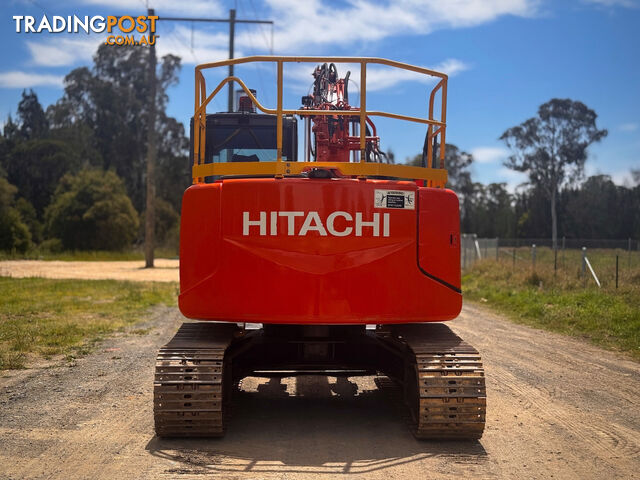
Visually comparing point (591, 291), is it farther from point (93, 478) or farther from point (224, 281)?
point (93, 478)

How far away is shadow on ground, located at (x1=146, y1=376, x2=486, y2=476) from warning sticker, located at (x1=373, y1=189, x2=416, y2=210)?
6.20 feet

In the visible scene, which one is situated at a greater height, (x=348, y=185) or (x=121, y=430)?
(x=348, y=185)

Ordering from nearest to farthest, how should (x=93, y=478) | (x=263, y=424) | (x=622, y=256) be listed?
(x=93, y=478)
(x=263, y=424)
(x=622, y=256)

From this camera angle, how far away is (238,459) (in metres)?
5.10

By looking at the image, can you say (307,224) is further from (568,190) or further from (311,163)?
(568,190)

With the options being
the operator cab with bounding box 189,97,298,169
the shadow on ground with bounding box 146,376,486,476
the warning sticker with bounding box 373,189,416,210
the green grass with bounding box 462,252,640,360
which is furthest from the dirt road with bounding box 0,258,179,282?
the warning sticker with bounding box 373,189,416,210

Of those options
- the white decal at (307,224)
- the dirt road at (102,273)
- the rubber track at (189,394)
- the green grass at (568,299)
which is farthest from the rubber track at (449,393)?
the dirt road at (102,273)

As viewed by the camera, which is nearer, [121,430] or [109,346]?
[121,430]

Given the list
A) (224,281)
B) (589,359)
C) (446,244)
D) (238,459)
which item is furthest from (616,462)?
(589,359)

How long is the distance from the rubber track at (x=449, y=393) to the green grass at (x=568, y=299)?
18.8 ft

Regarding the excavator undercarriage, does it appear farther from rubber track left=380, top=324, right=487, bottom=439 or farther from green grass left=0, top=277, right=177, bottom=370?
green grass left=0, top=277, right=177, bottom=370

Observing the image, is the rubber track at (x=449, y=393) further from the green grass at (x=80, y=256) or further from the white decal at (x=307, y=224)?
the green grass at (x=80, y=256)

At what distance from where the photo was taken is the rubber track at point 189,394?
5352 millimetres

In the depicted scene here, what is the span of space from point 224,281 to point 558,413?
3410 millimetres
